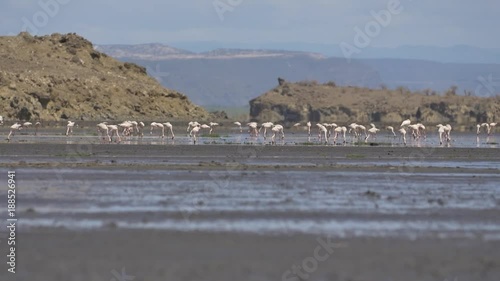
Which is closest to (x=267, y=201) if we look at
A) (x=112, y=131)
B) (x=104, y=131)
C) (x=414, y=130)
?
(x=112, y=131)

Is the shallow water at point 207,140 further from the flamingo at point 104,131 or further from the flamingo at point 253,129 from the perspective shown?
the flamingo at point 253,129

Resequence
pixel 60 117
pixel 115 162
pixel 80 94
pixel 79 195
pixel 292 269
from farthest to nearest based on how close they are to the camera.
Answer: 1. pixel 80 94
2. pixel 60 117
3. pixel 115 162
4. pixel 79 195
5. pixel 292 269

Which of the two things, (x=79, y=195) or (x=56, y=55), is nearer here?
(x=79, y=195)

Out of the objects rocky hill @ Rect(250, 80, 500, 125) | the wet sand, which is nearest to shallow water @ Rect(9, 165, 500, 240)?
the wet sand

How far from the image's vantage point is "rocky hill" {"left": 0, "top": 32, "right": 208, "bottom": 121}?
72938 millimetres

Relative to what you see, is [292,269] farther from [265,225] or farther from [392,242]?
[265,225]

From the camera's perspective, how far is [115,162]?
109 ft

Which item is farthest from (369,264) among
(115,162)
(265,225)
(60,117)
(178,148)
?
(60,117)

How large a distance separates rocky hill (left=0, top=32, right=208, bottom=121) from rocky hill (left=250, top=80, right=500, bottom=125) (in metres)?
13.3

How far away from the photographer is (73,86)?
77.9m

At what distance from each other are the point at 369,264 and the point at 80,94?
6462 cm

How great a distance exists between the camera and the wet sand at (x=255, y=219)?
14.2m

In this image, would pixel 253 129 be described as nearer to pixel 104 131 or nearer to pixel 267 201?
pixel 104 131

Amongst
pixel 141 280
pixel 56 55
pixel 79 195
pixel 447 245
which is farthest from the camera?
pixel 56 55
